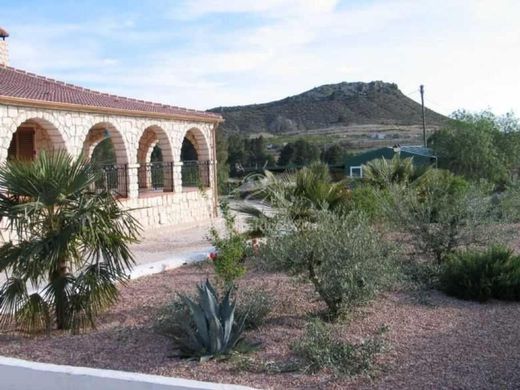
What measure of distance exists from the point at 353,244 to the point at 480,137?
Result: 89.8 ft

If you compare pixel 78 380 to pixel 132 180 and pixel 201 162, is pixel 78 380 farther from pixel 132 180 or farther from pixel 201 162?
pixel 201 162

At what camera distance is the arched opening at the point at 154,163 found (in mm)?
17922

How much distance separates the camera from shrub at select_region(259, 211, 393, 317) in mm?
5910

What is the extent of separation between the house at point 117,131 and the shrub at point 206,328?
277 inches

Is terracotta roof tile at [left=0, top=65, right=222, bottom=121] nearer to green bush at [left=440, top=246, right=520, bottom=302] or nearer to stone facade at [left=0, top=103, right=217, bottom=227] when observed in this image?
stone facade at [left=0, top=103, right=217, bottom=227]

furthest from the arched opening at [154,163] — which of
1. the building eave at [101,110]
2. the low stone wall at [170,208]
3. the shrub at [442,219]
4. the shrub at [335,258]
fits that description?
the shrub at [335,258]

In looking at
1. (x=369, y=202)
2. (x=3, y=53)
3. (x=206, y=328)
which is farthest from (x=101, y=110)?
(x=206, y=328)

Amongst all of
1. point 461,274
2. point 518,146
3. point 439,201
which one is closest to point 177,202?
point 439,201

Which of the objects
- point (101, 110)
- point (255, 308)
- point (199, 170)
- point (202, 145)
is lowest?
point (255, 308)

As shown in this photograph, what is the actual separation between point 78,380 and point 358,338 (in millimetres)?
2428

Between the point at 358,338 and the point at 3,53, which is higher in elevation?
the point at 3,53

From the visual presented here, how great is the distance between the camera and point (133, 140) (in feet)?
53.9

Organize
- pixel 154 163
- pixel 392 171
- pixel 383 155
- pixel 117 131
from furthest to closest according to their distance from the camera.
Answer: pixel 383 155, pixel 154 163, pixel 117 131, pixel 392 171

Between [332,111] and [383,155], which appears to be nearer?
[383,155]
